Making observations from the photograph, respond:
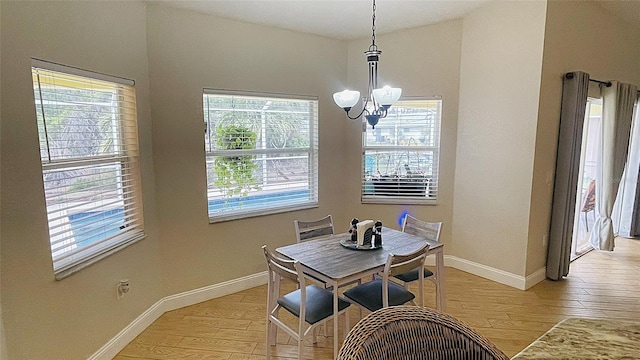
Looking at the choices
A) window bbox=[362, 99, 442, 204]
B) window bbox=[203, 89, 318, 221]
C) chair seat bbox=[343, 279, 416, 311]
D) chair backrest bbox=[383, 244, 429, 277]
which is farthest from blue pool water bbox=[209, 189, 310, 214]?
chair backrest bbox=[383, 244, 429, 277]

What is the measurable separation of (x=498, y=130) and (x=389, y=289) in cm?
207

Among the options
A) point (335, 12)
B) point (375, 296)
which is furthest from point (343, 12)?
point (375, 296)

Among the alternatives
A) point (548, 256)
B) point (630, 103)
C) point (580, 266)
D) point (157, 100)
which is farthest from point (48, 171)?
point (630, 103)

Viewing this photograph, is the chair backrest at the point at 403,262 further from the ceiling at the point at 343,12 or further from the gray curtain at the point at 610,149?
the gray curtain at the point at 610,149

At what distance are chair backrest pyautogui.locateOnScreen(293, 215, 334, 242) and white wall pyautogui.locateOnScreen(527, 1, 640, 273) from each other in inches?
→ 79.3

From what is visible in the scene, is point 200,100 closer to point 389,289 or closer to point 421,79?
point 389,289

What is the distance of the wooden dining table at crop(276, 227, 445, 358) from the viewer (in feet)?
7.04

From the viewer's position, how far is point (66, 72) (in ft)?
6.76

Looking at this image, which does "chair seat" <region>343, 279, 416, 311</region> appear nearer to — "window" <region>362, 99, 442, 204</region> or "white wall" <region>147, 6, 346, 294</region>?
"white wall" <region>147, 6, 346, 294</region>

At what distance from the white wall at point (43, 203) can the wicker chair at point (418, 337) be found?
1797 mm

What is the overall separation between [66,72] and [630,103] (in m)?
5.51

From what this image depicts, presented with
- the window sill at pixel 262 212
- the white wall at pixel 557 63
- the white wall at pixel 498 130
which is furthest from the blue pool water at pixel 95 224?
the white wall at pixel 557 63

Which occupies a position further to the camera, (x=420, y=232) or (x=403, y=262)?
(x=420, y=232)

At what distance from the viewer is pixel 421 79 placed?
12.6 feet
